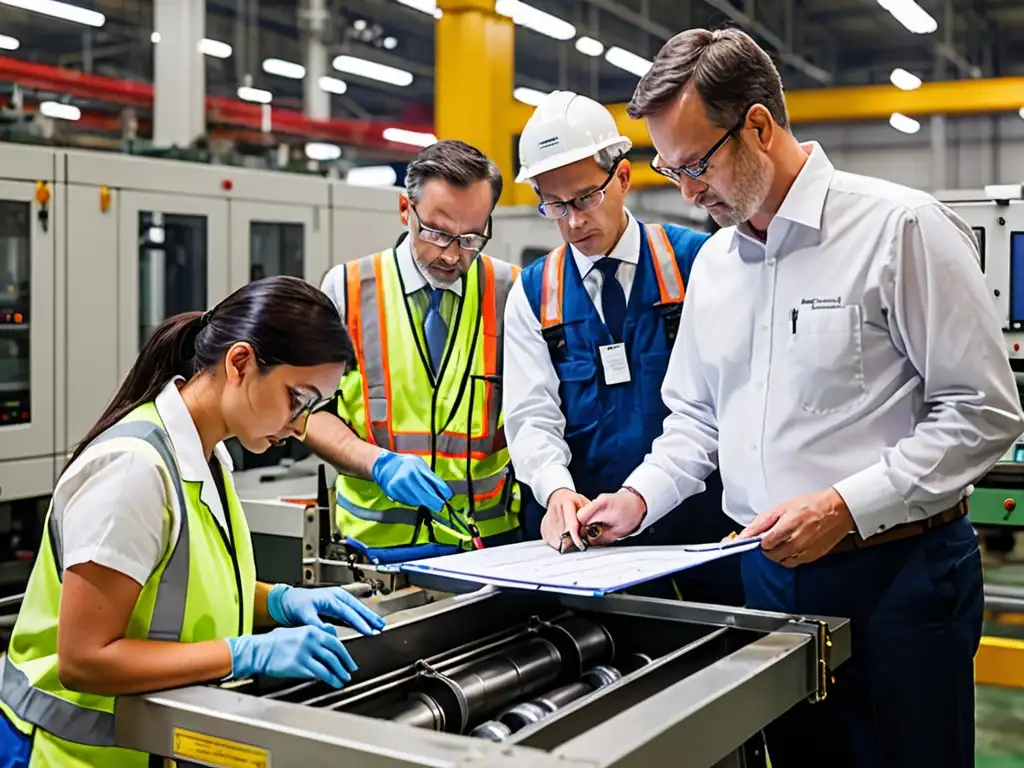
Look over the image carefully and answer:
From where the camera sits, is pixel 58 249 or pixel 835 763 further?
pixel 58 249

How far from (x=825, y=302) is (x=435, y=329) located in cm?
87

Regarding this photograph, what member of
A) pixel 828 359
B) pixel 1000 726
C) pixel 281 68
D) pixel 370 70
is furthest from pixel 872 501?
pixel 281 68

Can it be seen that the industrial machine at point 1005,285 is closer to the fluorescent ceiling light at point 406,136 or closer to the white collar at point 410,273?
the white collar at point 410,273

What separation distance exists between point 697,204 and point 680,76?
184mm

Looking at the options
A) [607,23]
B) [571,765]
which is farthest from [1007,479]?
[607,23]

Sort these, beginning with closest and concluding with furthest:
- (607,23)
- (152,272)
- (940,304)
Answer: (940,304), (152,272), (607,23)

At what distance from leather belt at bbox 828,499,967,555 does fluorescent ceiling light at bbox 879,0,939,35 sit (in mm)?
7147

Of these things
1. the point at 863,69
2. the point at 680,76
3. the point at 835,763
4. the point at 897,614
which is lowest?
the point at 835,763

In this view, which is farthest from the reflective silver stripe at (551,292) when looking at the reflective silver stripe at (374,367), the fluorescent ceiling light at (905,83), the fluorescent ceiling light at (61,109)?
the fluorescent ceiling light at (905,83)

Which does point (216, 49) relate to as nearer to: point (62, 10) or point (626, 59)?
point (62, 10)

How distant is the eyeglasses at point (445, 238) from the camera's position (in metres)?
2.10

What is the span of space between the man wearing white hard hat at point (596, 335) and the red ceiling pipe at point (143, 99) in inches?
188

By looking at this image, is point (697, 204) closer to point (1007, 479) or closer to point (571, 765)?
point (571, 765)

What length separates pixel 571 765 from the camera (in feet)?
3.18
